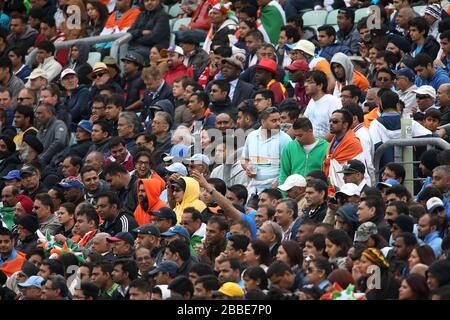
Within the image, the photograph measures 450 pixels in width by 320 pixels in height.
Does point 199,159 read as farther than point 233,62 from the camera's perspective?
No

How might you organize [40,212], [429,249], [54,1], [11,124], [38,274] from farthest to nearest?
1. [54,1]
2. [11,124]
3. [40,212]
4. [38,274]
5. [429,249]

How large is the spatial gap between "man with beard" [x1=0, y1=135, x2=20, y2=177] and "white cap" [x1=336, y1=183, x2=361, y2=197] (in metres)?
5.89

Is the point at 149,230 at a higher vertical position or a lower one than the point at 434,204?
lower

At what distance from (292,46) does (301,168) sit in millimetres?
2930

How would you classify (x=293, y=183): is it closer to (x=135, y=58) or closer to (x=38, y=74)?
(x=135, y=58)

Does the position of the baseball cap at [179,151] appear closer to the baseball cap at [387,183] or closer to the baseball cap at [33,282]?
the baseball cap at [33,282]

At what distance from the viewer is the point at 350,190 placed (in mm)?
16375

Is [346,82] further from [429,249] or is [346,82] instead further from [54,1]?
[54,1]

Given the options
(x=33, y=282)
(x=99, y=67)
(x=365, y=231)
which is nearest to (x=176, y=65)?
(x=99, y=67)

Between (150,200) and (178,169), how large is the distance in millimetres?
466

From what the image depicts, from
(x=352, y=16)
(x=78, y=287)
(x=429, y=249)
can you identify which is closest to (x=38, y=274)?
(x=78, y=287)

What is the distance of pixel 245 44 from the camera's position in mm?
21344

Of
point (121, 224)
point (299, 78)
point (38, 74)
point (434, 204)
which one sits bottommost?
point (38, 74)

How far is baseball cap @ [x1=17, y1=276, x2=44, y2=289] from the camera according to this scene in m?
16.5
